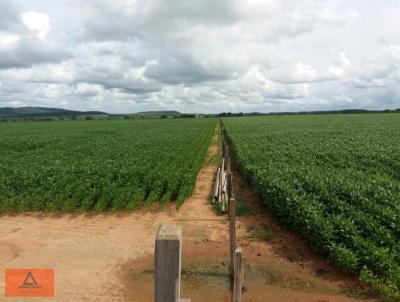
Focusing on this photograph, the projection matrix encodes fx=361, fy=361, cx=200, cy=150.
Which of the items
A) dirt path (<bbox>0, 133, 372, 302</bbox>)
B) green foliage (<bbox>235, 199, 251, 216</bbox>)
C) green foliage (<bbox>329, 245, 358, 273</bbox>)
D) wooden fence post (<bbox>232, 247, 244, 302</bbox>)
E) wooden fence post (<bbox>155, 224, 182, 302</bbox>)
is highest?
wooden fence post (<bbox>155, 224, 182, 302</bbox>)

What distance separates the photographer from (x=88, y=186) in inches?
523

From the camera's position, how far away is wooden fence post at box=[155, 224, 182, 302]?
219cm

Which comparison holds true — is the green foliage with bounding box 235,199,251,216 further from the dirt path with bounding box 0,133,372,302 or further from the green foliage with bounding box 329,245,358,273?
the green foliage with bounding box 329,245,358,273

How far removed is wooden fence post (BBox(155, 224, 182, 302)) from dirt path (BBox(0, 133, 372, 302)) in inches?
180

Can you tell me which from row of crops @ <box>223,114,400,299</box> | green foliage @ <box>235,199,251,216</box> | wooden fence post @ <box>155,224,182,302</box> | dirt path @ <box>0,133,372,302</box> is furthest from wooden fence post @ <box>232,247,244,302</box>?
green foliage @ <box>235,199,251,216</box>

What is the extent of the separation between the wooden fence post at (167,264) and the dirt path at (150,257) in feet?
15.0

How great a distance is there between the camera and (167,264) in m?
2.21

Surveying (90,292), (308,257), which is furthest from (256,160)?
(90,292)

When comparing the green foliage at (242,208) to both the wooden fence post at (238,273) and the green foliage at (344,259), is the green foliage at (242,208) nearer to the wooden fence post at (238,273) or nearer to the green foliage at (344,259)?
the green foliage at (344,259)

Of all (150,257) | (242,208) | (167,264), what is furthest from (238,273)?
(242,208)

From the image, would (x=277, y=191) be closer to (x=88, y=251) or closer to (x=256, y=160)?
(x=88, y=251)

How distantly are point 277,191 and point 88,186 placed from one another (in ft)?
22.4

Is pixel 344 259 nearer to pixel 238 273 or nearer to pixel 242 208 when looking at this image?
pixel 238 273

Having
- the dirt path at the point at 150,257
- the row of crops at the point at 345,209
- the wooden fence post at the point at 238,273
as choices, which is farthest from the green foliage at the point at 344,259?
the wooden fence post at the point at 238,273
